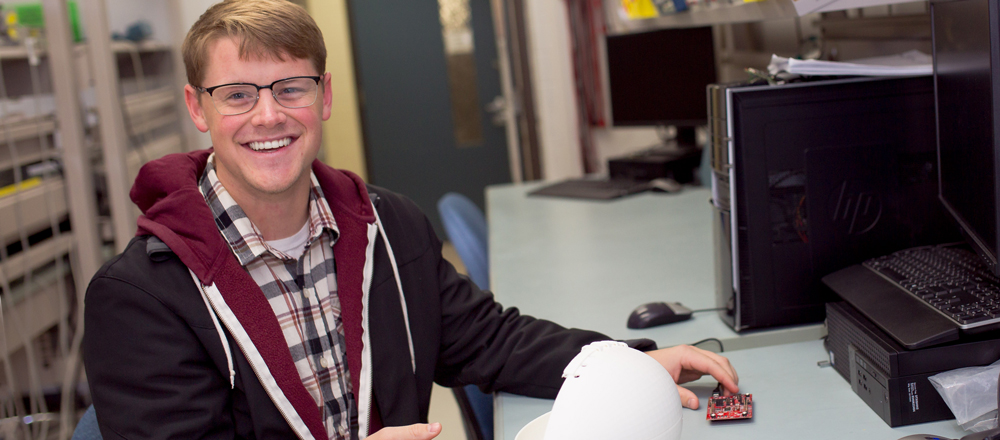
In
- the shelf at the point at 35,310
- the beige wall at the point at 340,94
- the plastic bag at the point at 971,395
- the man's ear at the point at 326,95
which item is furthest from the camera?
the beige wall at the point at 340,94

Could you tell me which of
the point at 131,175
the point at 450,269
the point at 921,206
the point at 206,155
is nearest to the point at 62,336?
the point at 131,175

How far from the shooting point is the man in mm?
932

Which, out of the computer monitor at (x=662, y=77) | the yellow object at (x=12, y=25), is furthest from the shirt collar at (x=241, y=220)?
the computer monitor at (x=662, y=77)

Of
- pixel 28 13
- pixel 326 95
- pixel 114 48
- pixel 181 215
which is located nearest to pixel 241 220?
pixel 181 215

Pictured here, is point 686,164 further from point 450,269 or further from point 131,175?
point 131,175

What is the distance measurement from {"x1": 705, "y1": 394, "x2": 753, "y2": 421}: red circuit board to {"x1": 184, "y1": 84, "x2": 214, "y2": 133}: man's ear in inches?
30.6

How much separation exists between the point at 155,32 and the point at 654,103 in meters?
1.97

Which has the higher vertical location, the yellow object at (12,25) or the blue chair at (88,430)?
the yellow object at (12,25)

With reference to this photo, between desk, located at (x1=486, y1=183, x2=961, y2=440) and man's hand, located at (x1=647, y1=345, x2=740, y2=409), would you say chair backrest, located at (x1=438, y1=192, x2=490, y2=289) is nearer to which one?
desk, located at (x1=486, y1=183, x2=961, y2=440)

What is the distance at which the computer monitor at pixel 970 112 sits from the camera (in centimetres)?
80

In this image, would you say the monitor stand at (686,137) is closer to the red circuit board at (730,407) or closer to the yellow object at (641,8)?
the yellow object at (641,8)

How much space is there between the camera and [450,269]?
49.3 inches

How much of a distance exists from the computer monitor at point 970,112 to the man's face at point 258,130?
0.82 meters

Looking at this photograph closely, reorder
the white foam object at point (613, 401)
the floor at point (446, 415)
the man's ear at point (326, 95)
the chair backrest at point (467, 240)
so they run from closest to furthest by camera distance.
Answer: the white foam object at point (613, 401) → the man's ear at point (326, 95) → the chair backrest at point (467, 240) → the floor at point (446, 415)
